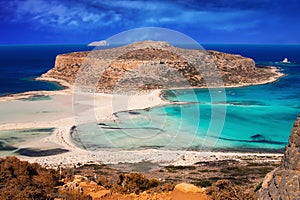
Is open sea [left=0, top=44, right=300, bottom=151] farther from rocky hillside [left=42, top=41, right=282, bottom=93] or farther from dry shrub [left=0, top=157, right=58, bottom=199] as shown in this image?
dry shrub [left=0, top=157, right=58, bottom=199]

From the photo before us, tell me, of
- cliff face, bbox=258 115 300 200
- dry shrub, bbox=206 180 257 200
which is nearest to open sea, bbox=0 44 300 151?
dry shrub, bbox=206 180 257 200

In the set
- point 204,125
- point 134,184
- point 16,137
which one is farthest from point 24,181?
point 204,125

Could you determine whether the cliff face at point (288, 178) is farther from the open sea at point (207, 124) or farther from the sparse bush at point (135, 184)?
the open sea at point (207, 124)

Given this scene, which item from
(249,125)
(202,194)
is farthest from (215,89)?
(202,194)

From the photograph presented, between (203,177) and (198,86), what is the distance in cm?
4382

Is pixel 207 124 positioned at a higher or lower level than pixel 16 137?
higher

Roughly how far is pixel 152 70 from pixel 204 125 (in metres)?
26.0

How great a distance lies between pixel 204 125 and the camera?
119 feet

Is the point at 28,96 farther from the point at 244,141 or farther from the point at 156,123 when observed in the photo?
the point at 244,141

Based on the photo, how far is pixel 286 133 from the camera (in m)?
33.8

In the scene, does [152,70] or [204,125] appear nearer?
[204,125]

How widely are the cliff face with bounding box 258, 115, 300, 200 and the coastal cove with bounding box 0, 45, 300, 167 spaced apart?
58.2 ft

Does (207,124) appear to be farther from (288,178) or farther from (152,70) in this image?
(288,178)

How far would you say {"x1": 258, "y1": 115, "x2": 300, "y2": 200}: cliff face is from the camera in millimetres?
6373
